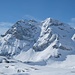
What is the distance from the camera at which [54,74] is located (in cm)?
6116

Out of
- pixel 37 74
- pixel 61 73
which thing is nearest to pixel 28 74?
pixel 37 74

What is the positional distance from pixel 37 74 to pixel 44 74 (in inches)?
58.3

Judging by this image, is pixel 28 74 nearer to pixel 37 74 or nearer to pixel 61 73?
pixel 37 74

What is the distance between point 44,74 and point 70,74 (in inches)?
223

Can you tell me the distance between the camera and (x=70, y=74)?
59.1m

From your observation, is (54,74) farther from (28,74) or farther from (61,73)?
(28,74)

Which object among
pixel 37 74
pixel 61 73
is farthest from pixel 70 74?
pixel 37 74

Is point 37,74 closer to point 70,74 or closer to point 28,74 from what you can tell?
point 28,74

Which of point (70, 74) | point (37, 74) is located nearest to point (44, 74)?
point (37, 74)

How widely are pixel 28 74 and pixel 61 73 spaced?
7.29 m

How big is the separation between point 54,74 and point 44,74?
6.90 ft

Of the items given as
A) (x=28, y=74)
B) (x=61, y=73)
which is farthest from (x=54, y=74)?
(x=28, y=74)

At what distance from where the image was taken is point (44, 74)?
61.2 metres

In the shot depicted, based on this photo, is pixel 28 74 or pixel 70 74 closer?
pixel 70 74
